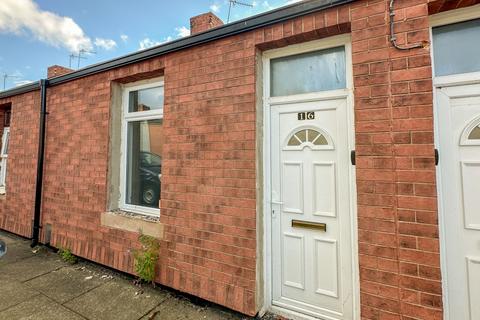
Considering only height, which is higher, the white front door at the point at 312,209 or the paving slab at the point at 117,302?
the white front door at the point at 312,209

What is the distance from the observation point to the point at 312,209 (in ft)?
7.47

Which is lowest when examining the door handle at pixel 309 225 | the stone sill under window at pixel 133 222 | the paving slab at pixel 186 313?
the paving slab at pixel 186 313

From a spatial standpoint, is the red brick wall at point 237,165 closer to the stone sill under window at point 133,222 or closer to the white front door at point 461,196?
the stone sill under window at point 133,222

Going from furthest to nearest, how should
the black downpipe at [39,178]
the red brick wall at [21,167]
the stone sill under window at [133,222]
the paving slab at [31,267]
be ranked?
the red brick wall at [21,167]
the black downpipe at [39,178]
the paving slab at [31,267]
the stone sill under window at [133,222]

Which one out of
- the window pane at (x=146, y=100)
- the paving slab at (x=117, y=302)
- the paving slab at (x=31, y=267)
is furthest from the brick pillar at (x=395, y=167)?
the paving slab at (x=31, y=267)

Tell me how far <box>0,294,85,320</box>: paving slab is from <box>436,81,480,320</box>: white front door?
333 cm

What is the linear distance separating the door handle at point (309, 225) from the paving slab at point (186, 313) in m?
1.08

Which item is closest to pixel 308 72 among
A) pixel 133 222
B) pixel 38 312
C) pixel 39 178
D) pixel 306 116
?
pixel 306 116

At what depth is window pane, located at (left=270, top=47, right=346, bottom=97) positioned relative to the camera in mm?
2244

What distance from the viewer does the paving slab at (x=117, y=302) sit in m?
2.43

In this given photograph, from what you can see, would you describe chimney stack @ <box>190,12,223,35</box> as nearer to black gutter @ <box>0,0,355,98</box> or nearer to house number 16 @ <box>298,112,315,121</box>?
black gutter @ <box>0,0,355,98</box>

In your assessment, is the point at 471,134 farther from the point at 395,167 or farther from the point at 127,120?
the point at 127,120

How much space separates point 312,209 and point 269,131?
90 cm

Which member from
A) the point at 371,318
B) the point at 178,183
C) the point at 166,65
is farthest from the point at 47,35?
the point at 371,318
